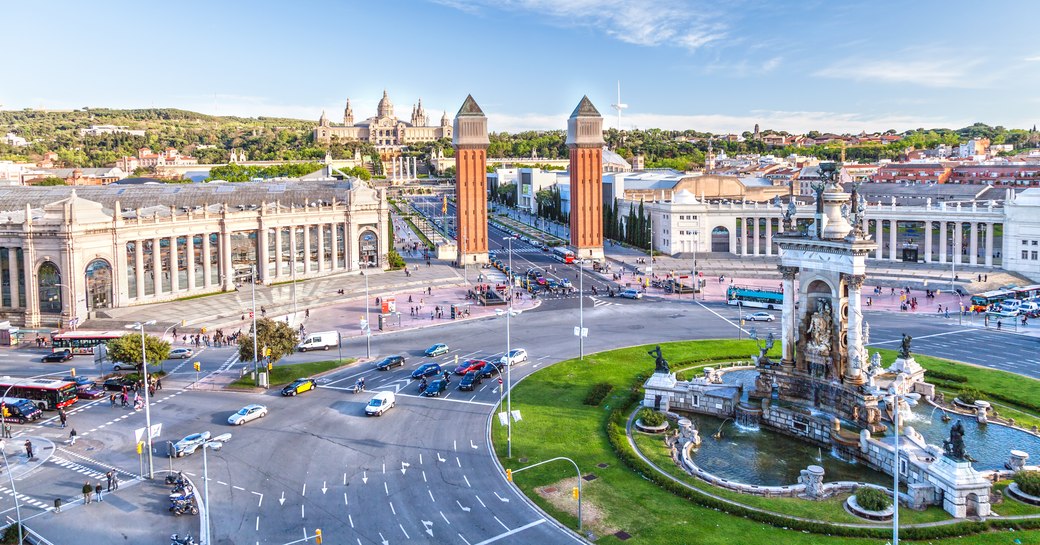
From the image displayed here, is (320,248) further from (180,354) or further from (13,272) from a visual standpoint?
(180,354)

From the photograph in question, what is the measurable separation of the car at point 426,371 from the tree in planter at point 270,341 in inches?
387

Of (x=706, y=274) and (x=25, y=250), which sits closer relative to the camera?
(x=25, y=250)

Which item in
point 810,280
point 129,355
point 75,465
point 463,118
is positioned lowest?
point 75,465

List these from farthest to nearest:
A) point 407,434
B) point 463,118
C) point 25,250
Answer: point 463,118, point 25,250, point 407,434

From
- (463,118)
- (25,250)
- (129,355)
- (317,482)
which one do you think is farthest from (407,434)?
(463,118)

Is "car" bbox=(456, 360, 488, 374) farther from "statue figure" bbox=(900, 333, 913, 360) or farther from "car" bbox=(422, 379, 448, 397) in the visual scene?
"statue figure" bbox=(900, 333, 913, 360)

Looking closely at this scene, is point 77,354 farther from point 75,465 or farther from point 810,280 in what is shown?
point 810,280

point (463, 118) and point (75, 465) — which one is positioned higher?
point (463, 118)

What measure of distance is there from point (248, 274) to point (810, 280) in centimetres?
7405

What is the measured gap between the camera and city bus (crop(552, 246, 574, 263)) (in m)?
119

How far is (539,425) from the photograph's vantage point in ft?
146

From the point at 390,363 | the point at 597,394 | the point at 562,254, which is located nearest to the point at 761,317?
the point at 597,394

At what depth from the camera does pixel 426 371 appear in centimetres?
5647

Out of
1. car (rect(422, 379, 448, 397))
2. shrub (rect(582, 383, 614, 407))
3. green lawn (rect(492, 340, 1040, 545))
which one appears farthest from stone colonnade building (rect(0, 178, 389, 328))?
shrub (rect(582, 383, 614, 407))
